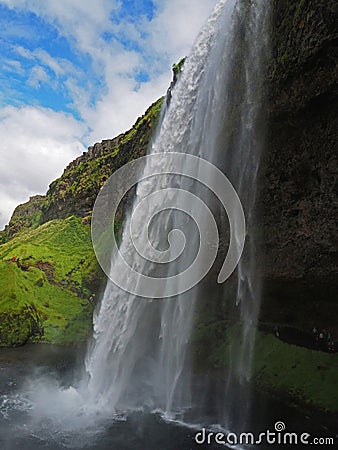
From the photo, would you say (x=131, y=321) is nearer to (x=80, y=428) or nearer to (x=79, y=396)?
(x=79, y=396)

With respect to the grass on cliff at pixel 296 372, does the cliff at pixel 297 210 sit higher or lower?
higher

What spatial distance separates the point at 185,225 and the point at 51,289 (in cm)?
1810

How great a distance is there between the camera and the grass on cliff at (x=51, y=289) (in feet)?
82.4

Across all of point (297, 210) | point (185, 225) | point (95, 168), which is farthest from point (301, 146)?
point (95, 168)

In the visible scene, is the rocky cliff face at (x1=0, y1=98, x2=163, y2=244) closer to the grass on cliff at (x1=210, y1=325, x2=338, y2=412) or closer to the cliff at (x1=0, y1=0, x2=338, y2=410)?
the cliff at (x1=0, y1=0, x2=338, y2=410)

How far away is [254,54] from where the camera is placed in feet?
47.0

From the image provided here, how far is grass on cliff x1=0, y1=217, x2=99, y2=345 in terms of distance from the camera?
25125 mm

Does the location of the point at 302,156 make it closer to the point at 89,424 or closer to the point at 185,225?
the point at 185,225

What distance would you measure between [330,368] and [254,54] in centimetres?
1263

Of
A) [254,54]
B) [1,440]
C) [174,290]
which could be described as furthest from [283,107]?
[1,440]

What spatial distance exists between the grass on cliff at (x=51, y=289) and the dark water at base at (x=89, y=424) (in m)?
8.93

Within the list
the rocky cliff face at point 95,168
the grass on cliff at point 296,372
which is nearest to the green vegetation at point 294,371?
the grass on cliff at point 296,372

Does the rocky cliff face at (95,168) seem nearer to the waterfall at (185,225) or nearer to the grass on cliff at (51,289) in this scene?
the grass on cliff at (51,289)

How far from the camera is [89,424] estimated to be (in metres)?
11.6
